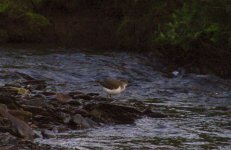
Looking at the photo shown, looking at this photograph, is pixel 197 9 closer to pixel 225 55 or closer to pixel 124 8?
pixel 225 55

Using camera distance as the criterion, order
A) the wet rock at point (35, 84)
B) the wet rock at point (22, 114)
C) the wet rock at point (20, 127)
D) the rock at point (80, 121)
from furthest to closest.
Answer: the wet rock at point (35, 84) → the rock at point (80, 121) → the wet rock at point (22, 114) → the wet rock at point (20, 127)

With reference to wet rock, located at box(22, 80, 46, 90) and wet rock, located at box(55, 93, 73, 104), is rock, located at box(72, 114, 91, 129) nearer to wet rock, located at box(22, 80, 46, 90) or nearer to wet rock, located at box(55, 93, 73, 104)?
wet rock, located at box(55, 93, 73, 104)

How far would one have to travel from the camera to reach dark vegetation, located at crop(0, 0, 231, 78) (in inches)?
706

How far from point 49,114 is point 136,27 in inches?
444

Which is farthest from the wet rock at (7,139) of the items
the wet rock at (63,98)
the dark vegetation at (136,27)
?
the dark vegetation at (136,27)

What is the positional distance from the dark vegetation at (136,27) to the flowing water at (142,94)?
103 centimetres

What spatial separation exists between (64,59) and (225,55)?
445 centimetres

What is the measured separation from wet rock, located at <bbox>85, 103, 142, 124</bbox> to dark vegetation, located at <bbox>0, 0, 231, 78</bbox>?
745 cm

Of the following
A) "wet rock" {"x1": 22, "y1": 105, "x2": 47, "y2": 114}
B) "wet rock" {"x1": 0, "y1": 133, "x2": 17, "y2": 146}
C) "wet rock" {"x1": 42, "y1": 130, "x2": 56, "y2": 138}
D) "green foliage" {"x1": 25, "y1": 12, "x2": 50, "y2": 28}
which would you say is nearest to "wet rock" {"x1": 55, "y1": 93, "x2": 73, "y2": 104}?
"wet rock" {"x1": 22, "y1": 105, "x2": 47, "y2": 114}

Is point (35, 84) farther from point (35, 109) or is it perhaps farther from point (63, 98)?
point (35, 109)

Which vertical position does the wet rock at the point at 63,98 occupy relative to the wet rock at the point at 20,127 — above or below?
above

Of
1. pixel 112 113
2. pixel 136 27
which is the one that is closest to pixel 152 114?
pixel 112 113

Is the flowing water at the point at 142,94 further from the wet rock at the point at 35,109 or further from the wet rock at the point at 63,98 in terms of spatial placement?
the wet rock at the point at 63,98

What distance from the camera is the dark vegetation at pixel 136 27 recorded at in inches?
706
